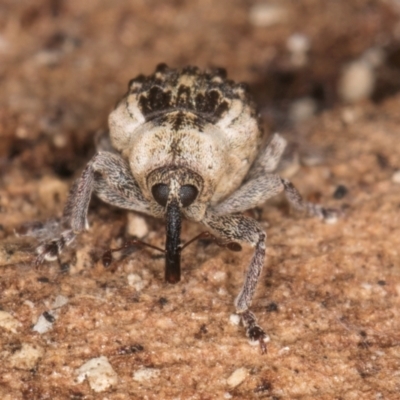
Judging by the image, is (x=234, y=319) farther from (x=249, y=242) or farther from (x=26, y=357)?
(x=26, y=357)

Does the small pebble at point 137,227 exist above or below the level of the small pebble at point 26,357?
above

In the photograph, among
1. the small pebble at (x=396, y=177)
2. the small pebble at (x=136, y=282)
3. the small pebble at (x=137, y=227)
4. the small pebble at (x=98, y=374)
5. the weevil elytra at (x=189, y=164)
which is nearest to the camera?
the small pebble at (x=98, y=374)

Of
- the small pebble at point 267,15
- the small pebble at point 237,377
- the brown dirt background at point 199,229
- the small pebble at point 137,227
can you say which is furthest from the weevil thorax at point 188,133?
the small pebble at point 267,15

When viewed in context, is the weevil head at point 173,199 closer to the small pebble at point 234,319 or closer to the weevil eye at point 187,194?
the weevil eye at point 187,194

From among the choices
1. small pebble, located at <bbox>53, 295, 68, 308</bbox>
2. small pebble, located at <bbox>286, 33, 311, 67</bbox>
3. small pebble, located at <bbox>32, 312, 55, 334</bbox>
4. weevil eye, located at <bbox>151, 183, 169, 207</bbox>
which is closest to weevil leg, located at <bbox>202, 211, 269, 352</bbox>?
weevil eye, located at <bbox>151, 183, 169, 207</bbox>

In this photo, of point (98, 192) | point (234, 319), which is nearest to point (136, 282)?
point (234, 319)

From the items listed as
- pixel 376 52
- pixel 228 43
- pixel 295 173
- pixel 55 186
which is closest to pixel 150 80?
pixel 55 186
